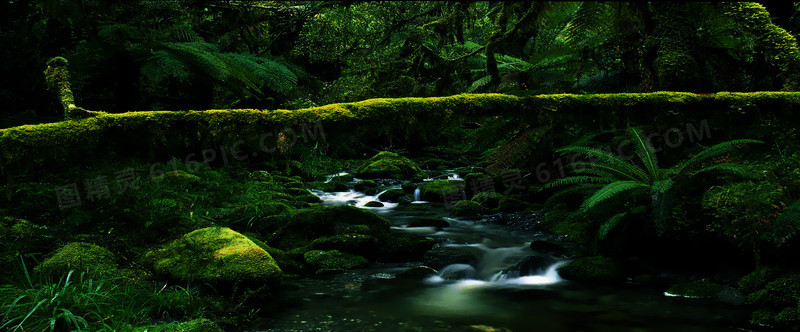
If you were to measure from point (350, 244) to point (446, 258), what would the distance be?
1075 millimetres

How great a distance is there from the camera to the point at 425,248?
18.1 ft

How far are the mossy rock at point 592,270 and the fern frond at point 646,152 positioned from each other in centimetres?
105

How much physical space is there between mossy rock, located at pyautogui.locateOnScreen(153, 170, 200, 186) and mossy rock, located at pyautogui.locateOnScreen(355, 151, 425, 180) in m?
4.78

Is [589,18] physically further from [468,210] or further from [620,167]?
[468,210]

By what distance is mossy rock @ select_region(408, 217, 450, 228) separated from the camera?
6.93 m

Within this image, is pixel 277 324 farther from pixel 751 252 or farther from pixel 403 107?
pixel 751 252

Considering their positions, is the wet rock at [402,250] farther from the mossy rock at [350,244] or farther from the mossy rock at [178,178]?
the mossy rock at [178,178]

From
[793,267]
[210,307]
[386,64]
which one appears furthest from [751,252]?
[386,64]

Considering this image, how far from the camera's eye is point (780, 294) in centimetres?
323

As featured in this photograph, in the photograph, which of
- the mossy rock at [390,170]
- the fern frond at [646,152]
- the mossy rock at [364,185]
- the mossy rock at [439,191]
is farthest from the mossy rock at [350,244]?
the mossy rock at [390,170]

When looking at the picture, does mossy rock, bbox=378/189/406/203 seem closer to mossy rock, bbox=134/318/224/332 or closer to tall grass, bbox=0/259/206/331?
tall grass, bbox=0/259/206/331

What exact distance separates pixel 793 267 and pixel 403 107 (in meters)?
3.09

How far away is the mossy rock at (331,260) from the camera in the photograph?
4829mm

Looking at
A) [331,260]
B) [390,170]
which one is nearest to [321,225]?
[331,260]
